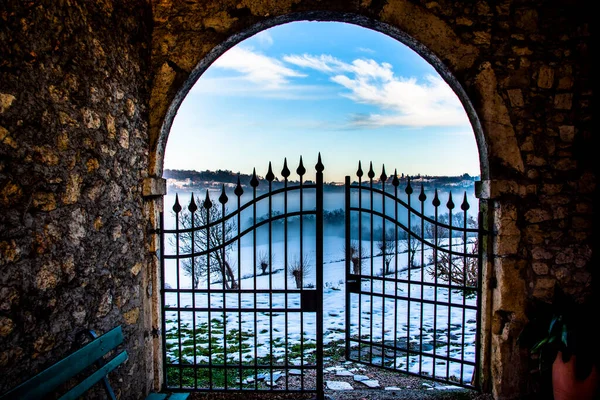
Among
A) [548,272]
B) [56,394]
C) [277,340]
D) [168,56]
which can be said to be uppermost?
[168,56]

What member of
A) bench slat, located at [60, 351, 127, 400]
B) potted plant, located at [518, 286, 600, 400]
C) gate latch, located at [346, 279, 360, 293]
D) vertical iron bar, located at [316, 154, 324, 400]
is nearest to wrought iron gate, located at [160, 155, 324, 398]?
vertical iron bar, located at [316, 154, 324, 400]

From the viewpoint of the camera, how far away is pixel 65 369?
204 centimetres

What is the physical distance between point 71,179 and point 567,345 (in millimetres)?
3554

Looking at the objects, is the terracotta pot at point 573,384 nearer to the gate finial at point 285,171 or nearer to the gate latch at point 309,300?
the gate latch at point 309,300

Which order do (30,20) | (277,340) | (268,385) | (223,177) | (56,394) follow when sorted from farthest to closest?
(277,340), (223,177), (268,385), (56,394), (30,20)

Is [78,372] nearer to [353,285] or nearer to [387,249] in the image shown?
[353,285]

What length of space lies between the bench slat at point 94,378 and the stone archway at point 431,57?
1.24 meters

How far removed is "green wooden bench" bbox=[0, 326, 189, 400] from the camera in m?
1.79

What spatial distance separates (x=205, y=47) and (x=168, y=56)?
0.34 m

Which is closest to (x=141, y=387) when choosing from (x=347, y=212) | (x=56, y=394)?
(x=56, y=394)

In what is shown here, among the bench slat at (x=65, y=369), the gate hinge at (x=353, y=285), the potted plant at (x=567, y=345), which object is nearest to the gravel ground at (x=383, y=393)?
the potted plant at (x=567, y=345)

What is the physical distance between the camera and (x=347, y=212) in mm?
3615

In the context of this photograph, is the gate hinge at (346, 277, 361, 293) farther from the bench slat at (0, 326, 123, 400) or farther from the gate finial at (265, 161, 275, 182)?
the bench slat at (0, 326, 123, 400)

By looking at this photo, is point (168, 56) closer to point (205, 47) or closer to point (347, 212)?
point (205, 47)
